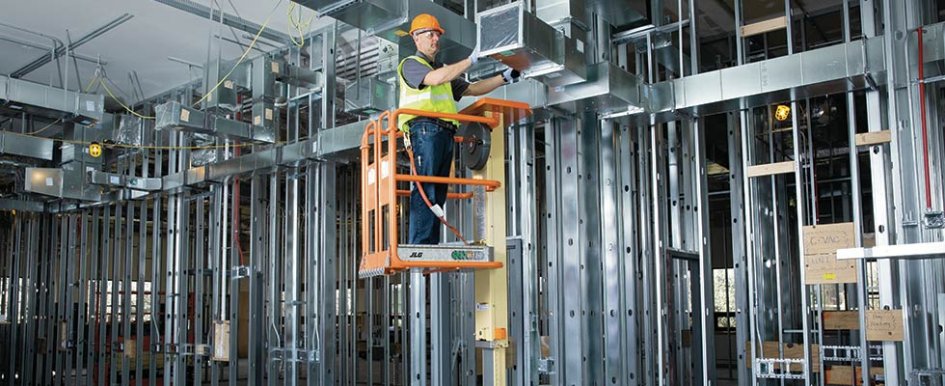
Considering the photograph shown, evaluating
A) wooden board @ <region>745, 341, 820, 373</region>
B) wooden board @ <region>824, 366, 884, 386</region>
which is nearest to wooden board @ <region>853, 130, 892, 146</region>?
wooden board @ <region>745, 341, 820, 373</region>

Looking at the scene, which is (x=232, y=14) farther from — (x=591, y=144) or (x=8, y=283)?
(x=8, y=283)

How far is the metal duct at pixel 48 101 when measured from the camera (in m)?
9.09

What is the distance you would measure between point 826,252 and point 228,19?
602 centimetres

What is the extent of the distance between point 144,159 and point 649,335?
300 inches

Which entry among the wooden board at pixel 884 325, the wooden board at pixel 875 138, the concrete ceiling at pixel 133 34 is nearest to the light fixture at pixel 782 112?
the wooden board at pixel 875 138

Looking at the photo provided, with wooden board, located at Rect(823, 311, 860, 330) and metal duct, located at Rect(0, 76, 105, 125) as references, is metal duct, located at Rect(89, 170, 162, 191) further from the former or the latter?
wooden board, located at Rect(823, 311, 860, 330)

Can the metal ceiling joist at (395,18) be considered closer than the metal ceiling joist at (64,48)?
Yes

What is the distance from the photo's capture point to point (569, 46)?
18.3 feet

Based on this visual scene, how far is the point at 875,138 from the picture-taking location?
5477mm

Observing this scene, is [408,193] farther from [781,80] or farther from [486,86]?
[781,80]

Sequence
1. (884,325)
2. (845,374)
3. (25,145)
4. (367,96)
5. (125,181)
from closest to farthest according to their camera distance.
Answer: (884,325)
(367,96)
(845,374)
(25,145)
(125,181)

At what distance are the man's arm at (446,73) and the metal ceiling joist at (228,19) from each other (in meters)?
3.62

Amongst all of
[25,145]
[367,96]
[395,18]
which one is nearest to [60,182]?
[25,145]

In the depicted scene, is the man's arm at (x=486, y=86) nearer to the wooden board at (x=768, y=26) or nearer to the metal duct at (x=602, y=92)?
the metal duct at (x=602, y=92)
